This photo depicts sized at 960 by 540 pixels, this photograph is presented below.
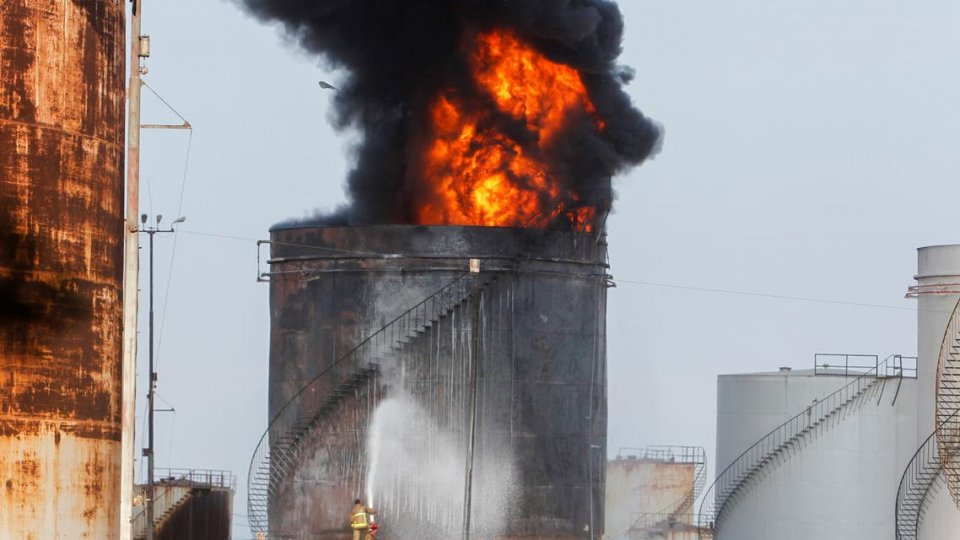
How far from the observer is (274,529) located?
55.2 metres

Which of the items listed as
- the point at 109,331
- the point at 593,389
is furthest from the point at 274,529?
the point at 109,331

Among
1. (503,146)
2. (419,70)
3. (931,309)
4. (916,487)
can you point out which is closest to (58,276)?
(503,146)

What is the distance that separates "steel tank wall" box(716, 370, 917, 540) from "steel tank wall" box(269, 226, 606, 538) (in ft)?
28.6

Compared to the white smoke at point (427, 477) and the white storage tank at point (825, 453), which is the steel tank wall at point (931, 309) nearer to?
the white storage tank at point (825, 453)

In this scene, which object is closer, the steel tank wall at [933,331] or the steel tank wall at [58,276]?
the steel tank wall at [58,276]

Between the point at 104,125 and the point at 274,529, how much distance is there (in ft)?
65.5

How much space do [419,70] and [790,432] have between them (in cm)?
1604

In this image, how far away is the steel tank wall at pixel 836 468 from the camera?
61.2 metres

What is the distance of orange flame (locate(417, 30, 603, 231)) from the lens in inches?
2206

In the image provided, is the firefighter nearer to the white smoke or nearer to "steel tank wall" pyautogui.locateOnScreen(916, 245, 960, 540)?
the white smoke

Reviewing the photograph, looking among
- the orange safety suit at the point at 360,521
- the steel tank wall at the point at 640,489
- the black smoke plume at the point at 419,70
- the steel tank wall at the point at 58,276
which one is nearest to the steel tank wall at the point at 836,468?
the steel tank wall at the point at 640,489

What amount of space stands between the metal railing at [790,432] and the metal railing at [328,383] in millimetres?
13069

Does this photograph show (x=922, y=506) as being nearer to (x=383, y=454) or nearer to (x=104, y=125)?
(x=383, y=454)

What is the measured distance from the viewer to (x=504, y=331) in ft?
178
